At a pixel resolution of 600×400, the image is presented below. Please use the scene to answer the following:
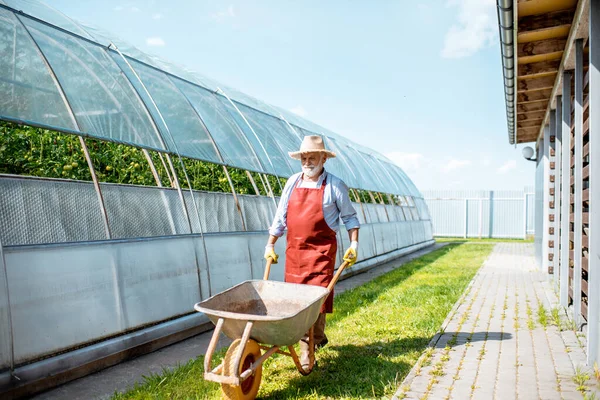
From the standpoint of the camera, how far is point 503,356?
470cm

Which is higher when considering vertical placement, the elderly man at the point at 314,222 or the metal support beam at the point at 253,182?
the metal support beam at the point at 253,182

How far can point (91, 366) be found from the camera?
433 cm

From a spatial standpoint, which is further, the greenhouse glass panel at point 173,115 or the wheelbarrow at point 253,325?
the greenhouse glass panel at point 173,115

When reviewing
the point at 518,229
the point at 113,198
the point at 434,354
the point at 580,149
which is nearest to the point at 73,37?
the point at 113,198

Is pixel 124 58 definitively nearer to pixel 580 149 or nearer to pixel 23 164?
pixel 23 164

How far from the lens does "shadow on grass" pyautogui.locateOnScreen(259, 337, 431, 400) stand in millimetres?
3807

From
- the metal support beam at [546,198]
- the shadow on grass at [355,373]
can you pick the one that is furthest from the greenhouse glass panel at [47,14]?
the metal support beam at [546,198]

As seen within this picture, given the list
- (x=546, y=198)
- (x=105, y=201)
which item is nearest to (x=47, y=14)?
(x=105, y=201)

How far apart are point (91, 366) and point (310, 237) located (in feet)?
6.76

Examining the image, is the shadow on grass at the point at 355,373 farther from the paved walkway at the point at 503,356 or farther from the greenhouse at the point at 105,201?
the greenhouse at the point at 105,201

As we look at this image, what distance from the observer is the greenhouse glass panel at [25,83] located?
4422 millimetres

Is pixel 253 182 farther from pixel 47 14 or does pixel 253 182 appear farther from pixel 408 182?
pixel 408 182

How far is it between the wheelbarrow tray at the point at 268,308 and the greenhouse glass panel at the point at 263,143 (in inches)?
185

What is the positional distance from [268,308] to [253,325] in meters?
0.64
